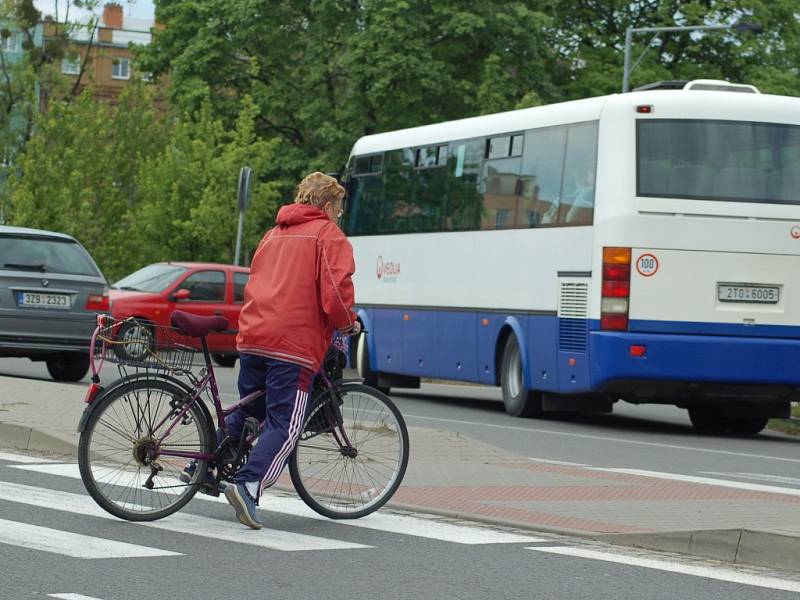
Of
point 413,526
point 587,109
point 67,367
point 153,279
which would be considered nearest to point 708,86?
point 587,109

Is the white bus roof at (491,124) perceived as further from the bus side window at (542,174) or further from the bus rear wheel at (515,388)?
the bus rear wheel at (515,388)

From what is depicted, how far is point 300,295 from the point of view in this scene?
28.8ft

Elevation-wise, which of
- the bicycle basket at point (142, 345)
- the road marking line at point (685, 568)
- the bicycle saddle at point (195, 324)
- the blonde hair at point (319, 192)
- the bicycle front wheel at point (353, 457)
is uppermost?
the blonde hair at point (319, 192)

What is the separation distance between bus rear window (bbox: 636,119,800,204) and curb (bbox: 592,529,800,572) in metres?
9.08

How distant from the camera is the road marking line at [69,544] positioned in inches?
305

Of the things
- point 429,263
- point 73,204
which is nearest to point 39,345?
point 429,263

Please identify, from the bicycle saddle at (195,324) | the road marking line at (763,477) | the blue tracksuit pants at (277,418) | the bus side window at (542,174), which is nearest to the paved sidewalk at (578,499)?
the road marking line at (763,477)

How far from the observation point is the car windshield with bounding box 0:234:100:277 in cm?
2028

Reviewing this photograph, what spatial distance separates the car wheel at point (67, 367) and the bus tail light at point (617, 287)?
727 centimetres

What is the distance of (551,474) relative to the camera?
1201 centimetres

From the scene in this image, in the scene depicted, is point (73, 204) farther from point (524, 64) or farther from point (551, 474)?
point (551, 474)

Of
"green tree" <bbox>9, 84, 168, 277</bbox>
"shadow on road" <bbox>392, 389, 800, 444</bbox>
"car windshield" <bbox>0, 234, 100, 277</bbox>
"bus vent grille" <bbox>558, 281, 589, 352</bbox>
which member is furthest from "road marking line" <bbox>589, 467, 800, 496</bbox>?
"green tree" <bbox>9, 84, 168, 277</bbox>

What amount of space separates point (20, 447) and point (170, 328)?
429 cm

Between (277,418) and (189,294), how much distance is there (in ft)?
69.8
